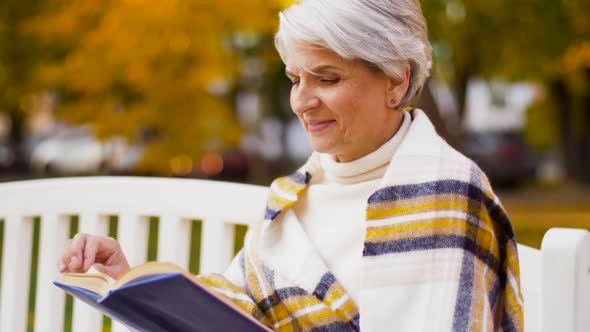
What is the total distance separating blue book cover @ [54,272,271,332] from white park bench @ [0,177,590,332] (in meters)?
0.93

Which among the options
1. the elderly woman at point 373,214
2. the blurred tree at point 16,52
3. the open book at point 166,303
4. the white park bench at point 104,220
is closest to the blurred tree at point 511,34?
the blurred tree at point 16,52

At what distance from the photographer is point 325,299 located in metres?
1.82

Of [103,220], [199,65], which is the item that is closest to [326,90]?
[103,220]

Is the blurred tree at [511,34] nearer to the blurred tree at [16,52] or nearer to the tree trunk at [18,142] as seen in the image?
the blurred tree at [16,52]

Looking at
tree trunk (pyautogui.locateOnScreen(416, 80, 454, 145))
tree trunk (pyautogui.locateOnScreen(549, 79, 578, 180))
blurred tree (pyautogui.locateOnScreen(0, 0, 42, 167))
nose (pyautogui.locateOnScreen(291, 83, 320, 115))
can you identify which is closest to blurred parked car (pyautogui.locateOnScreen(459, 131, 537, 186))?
tree trunk (pyautogui.locateOnScreen(549, 79, 578, 180))

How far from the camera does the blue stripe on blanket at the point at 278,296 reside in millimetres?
1867

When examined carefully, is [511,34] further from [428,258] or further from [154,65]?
[428,258]

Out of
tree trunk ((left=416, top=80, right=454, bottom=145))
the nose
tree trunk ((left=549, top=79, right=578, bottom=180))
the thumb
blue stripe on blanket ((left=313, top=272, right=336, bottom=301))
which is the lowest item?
tree trunk ((left=549, top=79, right=578, bottom=180))

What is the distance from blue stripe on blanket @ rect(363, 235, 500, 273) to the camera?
1612mm

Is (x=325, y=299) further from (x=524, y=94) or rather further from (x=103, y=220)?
(x=524, y=94)

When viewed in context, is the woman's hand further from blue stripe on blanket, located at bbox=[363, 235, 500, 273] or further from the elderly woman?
blue stripe on blanket, located at bbox=[363, 235, 500, 273]

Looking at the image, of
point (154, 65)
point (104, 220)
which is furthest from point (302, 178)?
point (154, 65)

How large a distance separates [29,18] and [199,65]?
10.2 ft

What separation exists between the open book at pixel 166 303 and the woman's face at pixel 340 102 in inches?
19.8
